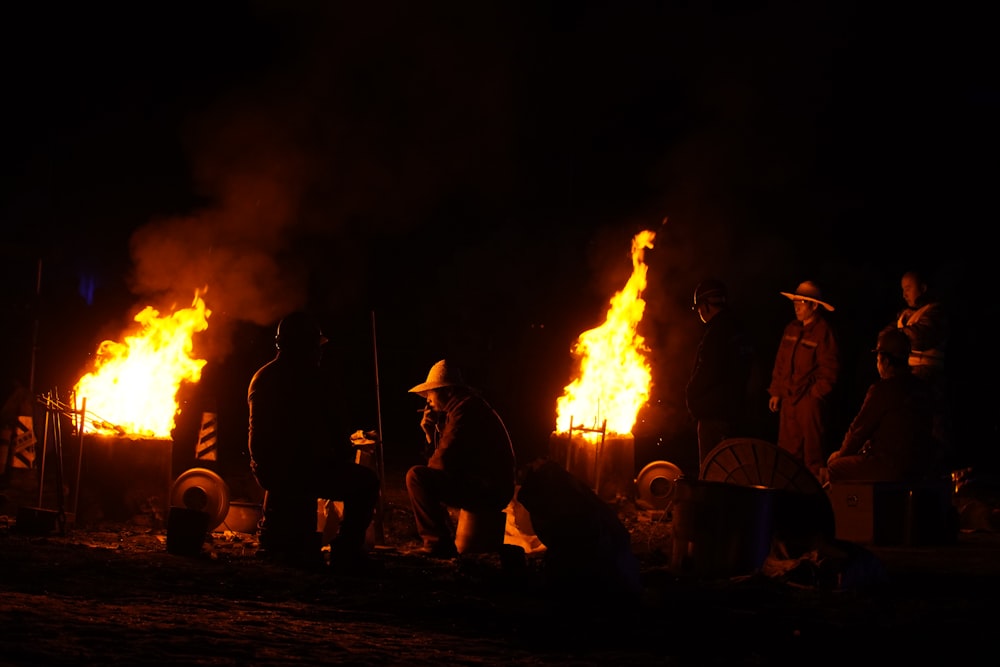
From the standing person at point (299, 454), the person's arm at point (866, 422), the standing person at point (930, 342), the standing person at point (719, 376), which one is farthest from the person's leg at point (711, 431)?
the standing person at point (299, 454)

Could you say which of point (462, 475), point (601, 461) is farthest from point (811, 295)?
point (462, 475)

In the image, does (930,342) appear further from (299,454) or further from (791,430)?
(299,454)

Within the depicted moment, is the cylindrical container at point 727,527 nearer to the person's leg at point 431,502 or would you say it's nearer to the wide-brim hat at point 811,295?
the person's leg at point 431,502

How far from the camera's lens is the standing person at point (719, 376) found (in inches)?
398

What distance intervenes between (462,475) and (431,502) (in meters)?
0.35

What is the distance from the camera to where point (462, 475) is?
8.79 metres

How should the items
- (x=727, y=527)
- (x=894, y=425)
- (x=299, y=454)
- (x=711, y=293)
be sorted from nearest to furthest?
1. (x=727, y=527)
2. (x=299, y=454)
3. (x=894, y=425)
4. (x=711, y=293)

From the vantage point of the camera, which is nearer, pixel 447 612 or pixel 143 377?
pixel 447 612

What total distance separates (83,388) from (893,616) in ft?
25.6

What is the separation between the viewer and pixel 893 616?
6328mm

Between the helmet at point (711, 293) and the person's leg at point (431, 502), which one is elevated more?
the helmet at point (711, 293)

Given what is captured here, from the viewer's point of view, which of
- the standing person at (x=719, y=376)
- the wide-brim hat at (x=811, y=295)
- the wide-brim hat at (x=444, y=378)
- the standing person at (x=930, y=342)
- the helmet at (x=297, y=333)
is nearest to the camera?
the helmet at (x=297, y=333)

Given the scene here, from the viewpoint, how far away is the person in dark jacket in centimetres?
938

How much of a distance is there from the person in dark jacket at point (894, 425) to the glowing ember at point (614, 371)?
3.76m
